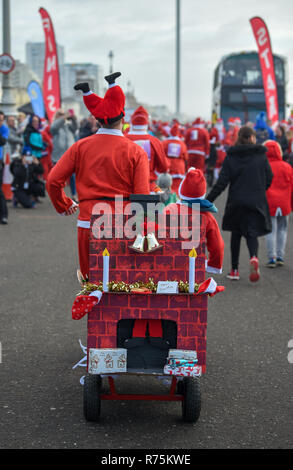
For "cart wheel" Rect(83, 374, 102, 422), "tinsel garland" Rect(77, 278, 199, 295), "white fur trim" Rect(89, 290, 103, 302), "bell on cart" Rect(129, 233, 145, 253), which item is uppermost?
"bell on cart" Rect(129, 233, 145, 253)

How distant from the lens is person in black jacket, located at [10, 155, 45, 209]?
46.4ft

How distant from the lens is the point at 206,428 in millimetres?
3990

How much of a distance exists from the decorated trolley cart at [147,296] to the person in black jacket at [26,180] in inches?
413

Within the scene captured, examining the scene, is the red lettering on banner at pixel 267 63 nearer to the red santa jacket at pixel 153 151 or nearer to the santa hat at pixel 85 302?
the red santa jacket at pixel 153 151

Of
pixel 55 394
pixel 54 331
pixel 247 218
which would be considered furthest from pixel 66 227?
pixel 55 394

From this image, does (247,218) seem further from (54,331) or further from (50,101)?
(50,101)

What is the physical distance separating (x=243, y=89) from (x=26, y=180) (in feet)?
47.8

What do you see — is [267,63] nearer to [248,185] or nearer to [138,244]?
[248,185]

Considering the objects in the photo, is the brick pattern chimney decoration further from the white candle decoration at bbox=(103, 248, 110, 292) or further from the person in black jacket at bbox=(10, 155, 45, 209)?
the person in black jacket at bbox=(10, 155, 45, 209)

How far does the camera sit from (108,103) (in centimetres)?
443

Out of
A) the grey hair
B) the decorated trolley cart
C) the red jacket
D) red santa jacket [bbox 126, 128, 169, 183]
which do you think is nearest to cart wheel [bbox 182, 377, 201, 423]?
the decorated trolley cart

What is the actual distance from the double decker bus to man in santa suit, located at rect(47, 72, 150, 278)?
74.6 ft

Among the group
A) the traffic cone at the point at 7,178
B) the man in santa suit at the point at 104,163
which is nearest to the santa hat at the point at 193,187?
the man in santa suit at the point at 104,163

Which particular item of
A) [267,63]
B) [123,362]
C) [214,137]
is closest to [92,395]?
[123,362]
